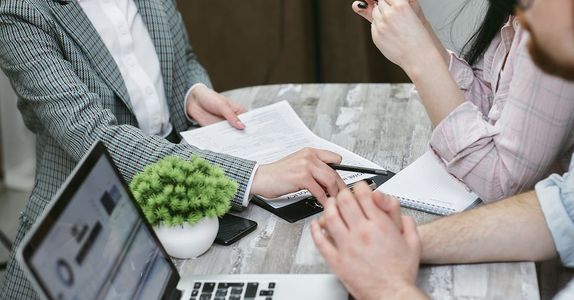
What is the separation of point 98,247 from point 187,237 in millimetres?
223

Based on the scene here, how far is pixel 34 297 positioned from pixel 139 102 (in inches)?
17.5

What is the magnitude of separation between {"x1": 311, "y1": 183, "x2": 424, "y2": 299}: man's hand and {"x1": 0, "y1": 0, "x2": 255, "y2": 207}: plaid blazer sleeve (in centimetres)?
41

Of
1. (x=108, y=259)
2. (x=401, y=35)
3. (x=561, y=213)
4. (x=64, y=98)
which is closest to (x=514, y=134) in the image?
(x=561, y=213)

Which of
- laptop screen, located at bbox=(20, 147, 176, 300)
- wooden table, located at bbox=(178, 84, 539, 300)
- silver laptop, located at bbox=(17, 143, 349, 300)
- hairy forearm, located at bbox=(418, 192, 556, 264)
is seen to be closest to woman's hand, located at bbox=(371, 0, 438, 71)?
wooden table, located at bbox=(178, 84, 539, 300)

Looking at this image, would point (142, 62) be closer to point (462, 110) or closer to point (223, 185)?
point (223, 185)

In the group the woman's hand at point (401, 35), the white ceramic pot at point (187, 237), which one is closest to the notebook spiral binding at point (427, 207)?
the woman's hand at point (401, 35)

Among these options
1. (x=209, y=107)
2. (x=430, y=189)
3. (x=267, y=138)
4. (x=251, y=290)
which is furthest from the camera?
(x=209, y=107)

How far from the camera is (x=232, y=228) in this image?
1.16m

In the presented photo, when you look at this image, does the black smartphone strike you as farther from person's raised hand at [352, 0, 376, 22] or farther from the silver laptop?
person's raised hand at [352, 0, 376, 22]

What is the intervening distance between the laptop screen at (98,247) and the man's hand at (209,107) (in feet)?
2.02

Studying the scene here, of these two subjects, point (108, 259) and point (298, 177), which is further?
point (298, 177)

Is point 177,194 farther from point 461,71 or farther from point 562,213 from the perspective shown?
point 461,71

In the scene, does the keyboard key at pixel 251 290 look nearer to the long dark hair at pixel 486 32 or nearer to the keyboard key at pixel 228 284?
the keyboard key at pixel 228 284

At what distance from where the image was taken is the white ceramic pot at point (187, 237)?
42.0 inches
